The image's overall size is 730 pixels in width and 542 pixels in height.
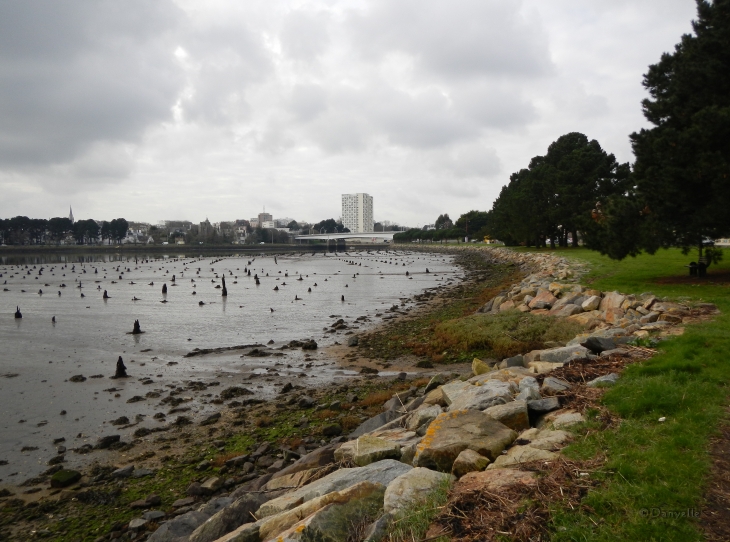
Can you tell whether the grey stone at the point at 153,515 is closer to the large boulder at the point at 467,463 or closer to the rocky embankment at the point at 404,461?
the rocky embankment at the point at 404,461

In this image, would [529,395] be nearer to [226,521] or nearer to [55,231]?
[226,521]

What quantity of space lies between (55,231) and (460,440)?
19718 cm

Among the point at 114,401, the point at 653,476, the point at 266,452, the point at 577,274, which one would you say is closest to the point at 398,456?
the point at 653,476

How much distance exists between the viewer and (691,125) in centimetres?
1767

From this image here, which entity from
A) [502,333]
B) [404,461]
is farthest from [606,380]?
[502,333]

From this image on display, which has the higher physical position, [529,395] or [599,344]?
[599,344]

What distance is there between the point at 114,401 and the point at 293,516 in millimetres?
11283

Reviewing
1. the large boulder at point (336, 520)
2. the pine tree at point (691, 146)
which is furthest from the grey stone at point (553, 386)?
the pine tree at point (691, 146)

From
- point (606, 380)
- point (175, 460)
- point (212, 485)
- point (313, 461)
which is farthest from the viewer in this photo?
point (175, 460)

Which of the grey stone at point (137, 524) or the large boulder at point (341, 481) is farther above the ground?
the large boulder at point (341, 481)

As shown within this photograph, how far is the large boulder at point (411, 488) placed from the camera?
4.38 metres

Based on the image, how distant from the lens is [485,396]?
23.9 feet

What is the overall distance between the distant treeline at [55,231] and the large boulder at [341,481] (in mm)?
192169

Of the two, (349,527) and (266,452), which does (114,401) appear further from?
(349,527)
